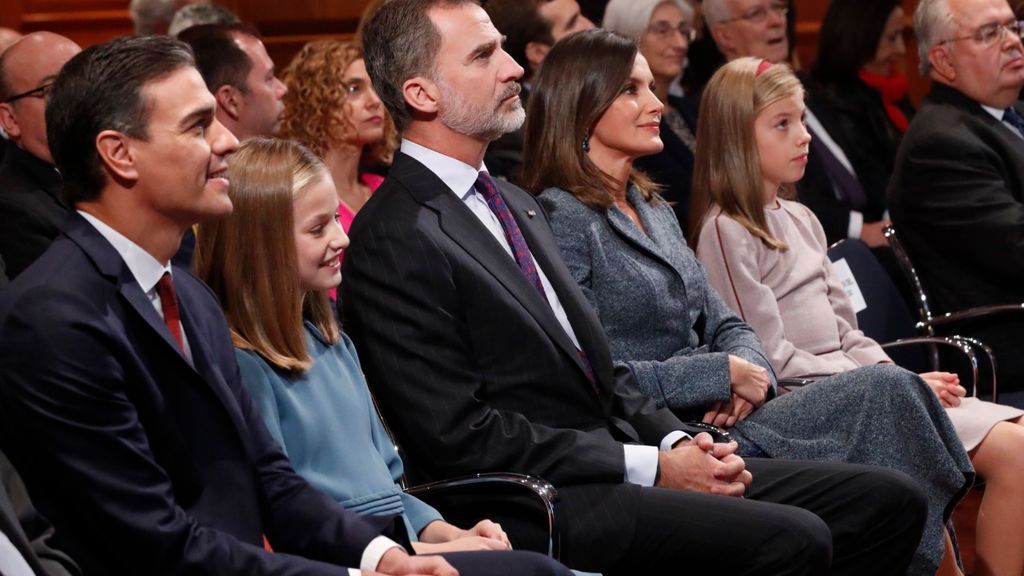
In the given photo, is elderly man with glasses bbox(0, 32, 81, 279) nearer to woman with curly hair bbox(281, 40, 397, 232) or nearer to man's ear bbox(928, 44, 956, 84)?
woman with curly hair bbox(281, 40, 397, 232)

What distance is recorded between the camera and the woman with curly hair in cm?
426

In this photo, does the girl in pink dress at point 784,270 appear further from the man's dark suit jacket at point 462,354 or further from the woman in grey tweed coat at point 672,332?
the man's dark suit jacket at point 462,354

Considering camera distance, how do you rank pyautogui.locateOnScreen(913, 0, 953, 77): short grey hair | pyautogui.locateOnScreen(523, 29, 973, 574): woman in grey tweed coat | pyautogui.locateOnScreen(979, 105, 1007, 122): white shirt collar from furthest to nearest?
1. pyautogui.locateOnScreen(913, 0, 953, 77): short grey hair
2. pyautogui.locateOnScreen(979, 105, 1007, 122): white shirt collar
3. pyautogui.locateOnScreen(523, 29, 973, 574): woman in grey tweed coat

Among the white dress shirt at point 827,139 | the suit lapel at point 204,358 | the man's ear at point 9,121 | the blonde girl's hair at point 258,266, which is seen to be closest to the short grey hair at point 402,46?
the blonde girl's hair at point 258,266

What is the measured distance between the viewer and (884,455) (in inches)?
126

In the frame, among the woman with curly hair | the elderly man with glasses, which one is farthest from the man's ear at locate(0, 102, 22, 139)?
the woman with curly hair

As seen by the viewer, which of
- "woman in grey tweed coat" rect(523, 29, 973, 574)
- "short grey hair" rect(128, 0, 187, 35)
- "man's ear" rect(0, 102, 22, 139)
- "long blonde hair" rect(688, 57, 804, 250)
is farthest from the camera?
"short grey hair" rect(128, 0, 187, 35)

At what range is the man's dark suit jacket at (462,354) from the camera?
108 inches

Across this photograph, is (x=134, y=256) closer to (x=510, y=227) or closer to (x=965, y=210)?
(x=510, y=227)

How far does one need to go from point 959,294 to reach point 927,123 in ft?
1.78

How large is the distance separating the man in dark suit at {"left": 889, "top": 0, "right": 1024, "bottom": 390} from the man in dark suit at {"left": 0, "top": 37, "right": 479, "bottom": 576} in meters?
2.46

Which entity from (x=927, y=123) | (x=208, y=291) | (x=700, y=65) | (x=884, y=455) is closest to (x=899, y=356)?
(x=927, y=123)

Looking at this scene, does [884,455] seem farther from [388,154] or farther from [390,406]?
[388,154]

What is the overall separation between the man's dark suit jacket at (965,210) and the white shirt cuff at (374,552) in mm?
2482
